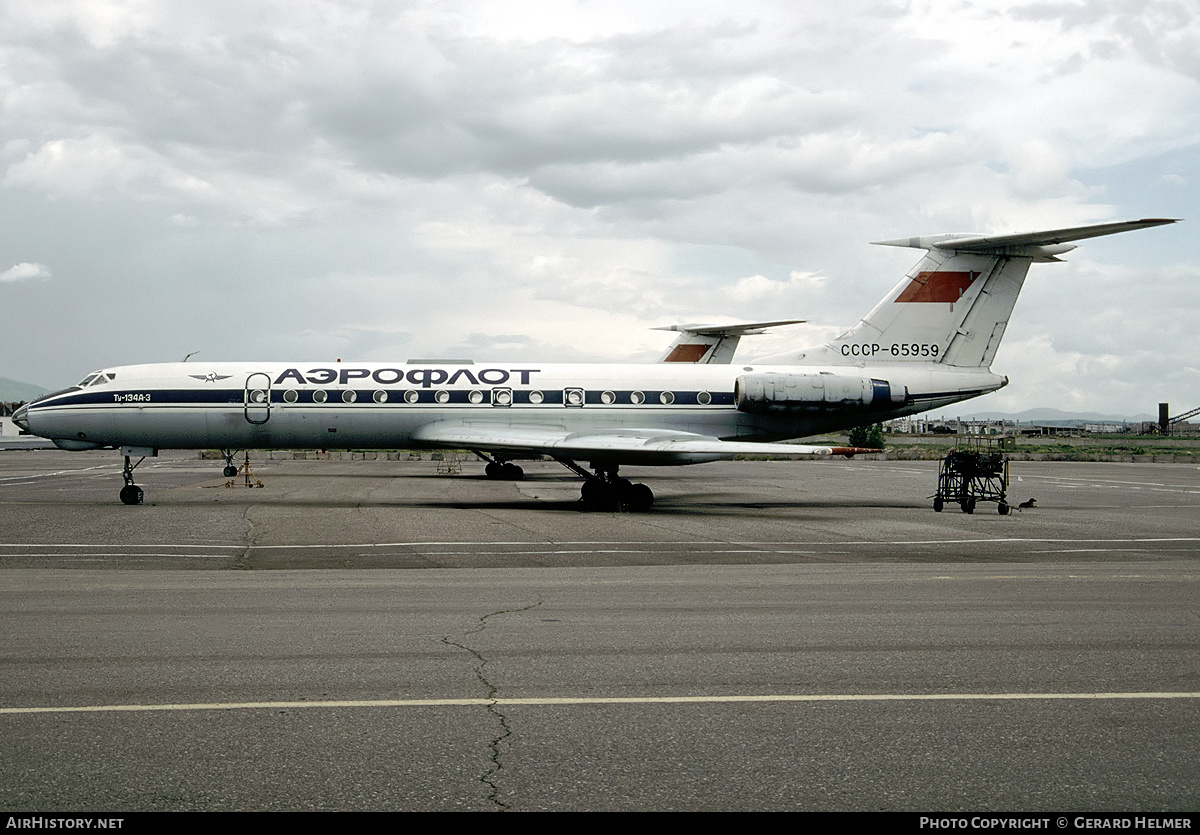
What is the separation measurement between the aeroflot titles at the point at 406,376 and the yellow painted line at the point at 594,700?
19.3 metres

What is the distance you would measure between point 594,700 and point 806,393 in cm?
1969

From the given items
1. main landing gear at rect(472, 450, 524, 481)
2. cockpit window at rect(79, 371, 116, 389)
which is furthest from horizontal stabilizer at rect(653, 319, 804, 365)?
cockpit window at rect(79, 371, 116, 389)

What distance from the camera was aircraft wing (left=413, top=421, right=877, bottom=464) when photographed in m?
22.3

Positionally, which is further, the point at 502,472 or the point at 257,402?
the point at 502,472

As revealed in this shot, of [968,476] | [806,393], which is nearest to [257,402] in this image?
[806,393]

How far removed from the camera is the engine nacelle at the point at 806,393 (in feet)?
81.0

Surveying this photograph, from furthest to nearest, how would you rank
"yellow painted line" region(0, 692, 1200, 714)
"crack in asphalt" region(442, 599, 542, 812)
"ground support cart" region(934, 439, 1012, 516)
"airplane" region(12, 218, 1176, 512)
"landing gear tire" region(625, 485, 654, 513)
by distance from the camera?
"airplane" region(12, 218, 1176, 512)
"landing gear tire" region(625, 485, 654, 513)
"ground support cart" region(934, 439, 1012, 516)
"yellow painted line" region(0, 692, 1200, 714)
"crack in asphalt" region(442, 599, 542, 812)

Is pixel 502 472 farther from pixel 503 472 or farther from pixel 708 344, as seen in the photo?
pixel 708 344

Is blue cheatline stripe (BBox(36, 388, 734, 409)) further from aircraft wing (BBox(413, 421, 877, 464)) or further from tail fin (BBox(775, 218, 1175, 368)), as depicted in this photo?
tail fin (BBox(775, 218, 1175, 368))

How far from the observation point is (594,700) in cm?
596

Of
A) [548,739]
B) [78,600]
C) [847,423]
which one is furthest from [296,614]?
[847,423]

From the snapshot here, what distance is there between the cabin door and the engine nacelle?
1168cm
